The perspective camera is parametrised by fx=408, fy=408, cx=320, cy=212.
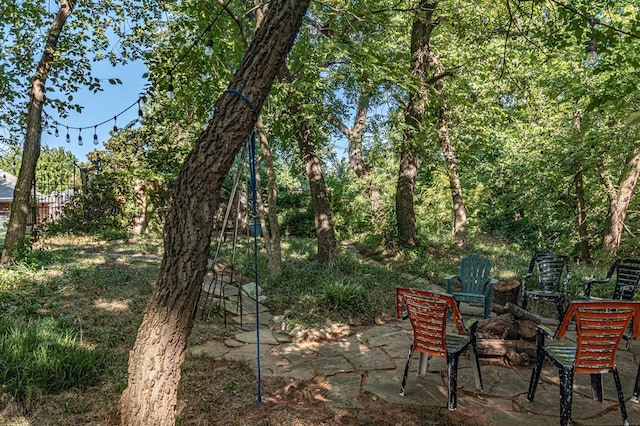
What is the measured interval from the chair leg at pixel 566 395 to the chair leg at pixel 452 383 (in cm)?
61

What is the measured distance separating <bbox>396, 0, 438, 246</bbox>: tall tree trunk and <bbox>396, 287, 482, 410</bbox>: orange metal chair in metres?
4.98

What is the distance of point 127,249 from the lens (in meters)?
8.82

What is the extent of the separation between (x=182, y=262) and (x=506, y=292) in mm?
4293

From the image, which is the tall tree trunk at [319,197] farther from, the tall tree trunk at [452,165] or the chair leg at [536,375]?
the chair leg at [536,375]

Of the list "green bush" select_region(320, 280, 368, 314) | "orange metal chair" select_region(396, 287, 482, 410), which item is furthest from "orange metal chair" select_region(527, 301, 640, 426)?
"green bush" select_region(320, 280, 368, 314)

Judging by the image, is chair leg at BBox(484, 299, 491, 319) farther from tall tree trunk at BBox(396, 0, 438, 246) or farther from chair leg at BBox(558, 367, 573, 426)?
tall tree trunk at BBox(396, 0, 438, 246)

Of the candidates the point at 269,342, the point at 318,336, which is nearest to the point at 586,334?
the point at 318,336

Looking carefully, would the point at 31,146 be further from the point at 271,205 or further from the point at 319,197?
the point at 319,197

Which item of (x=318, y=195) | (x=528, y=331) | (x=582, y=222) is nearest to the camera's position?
(x=528, y=331)

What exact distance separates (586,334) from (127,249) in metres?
8.57

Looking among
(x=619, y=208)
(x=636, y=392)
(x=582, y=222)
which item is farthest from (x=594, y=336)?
(x=582, y=222)

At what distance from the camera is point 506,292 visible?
509cm

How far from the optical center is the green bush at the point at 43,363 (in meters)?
2.69

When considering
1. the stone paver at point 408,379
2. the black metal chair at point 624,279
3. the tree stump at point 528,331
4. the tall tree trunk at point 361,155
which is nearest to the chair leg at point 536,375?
the stone paver at point 408,379
